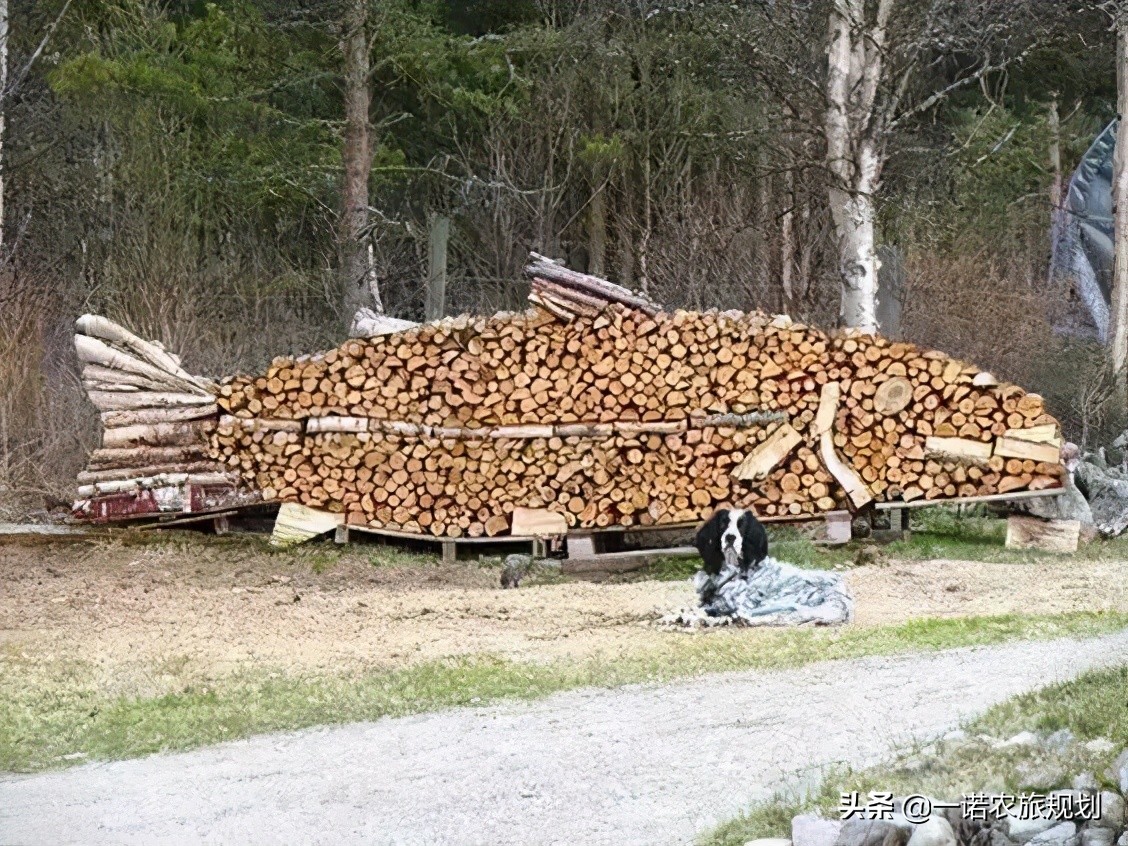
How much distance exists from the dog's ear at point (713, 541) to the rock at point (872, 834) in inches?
163

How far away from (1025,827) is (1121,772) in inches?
15.2

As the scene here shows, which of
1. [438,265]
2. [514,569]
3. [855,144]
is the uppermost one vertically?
[855,144]

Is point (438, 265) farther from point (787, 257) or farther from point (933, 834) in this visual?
point (933, 834)

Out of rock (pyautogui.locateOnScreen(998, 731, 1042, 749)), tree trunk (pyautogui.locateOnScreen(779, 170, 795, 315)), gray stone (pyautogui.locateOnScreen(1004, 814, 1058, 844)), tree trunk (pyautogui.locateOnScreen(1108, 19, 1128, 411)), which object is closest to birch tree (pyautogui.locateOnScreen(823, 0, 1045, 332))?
tree trunk (pyautogui.locateOnScreen(1108, 19, 1128, 411))

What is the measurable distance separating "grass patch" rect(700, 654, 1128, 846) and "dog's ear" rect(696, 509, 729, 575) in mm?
2870

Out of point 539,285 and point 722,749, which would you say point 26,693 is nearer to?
point 722,749

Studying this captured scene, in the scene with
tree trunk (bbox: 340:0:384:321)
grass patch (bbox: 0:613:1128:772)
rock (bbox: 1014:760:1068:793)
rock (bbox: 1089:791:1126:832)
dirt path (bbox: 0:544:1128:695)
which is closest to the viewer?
rock (bbox: 1089:791:1126:832)

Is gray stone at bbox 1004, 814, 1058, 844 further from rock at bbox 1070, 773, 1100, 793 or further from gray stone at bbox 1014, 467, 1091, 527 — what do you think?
gray stone at bbox 1014, 467, 1091, 527

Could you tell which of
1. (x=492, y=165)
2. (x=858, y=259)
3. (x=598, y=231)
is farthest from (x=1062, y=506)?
(x=492, y=165)

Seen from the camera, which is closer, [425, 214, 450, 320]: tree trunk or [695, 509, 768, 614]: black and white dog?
[695, 509, 768, 614]: black and white dog

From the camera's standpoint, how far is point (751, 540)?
8.90 metres

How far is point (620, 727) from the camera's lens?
21.7 ft

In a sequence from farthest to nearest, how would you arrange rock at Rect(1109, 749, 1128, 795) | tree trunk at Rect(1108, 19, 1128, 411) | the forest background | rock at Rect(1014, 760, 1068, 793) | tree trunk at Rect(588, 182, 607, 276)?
tree trunk at Rect(588, 182, 607, 276) < tree trunk at Rect(1108, 19, 1128, 411) < the forest background < rock at Rect(1014, 760, 1068, 793) < rock at Rect(1109, 749, 1128, 795)

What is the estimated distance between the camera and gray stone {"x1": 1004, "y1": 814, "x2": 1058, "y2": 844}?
486 cm
